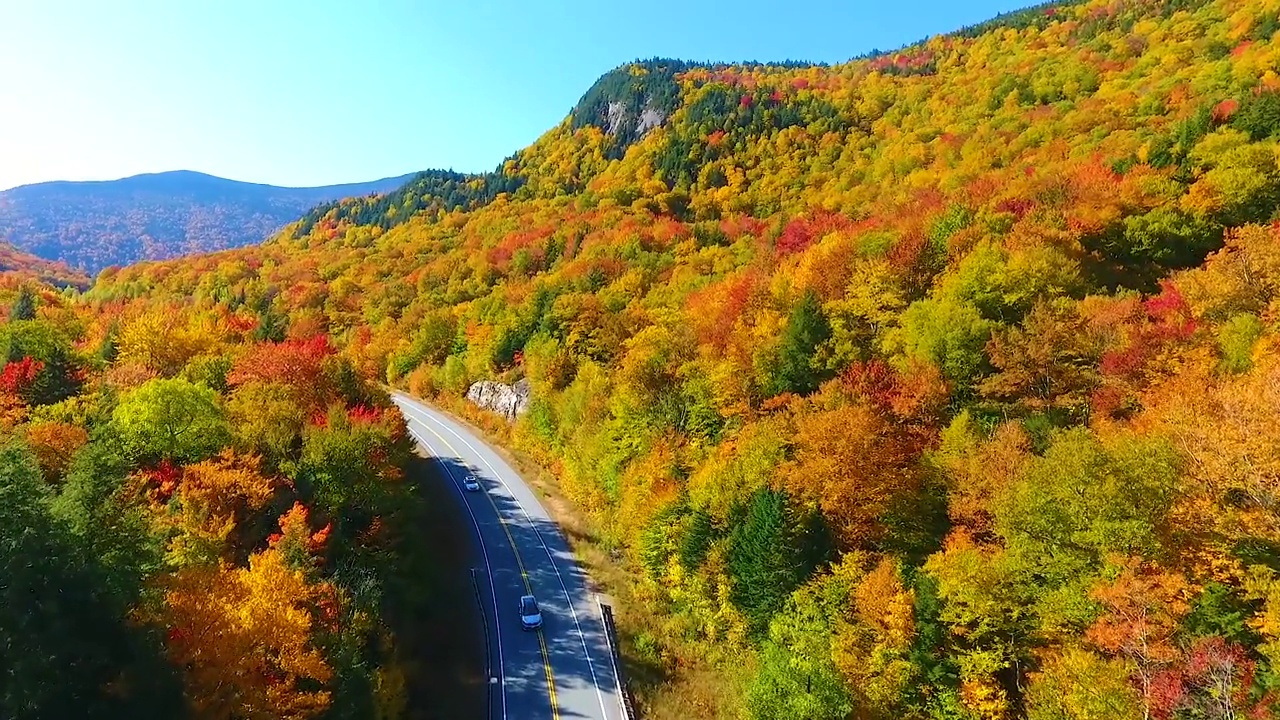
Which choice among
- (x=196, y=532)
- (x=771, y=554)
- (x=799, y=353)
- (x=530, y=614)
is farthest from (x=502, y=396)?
(x=771, y=554)

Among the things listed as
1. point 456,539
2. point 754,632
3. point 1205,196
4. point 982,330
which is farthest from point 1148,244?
point 456,539

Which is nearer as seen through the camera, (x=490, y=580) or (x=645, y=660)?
(x=645, y=660)

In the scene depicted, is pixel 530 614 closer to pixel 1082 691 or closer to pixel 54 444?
pixel 54 444

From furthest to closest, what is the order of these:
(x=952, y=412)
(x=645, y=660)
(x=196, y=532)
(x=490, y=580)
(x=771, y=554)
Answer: (x=490, y=580) < (x=952, y=412) < (x=645, y=660) < (x=771, y=554) < (x=196, y=532)

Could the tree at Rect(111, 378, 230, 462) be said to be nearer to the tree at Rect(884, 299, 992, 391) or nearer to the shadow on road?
the shadow on road

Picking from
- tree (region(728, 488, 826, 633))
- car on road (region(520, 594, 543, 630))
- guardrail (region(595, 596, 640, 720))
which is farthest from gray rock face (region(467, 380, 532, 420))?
tree (region(728, 488, 826, 633))

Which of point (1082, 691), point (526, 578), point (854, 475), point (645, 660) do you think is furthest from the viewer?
point (526, 578)
